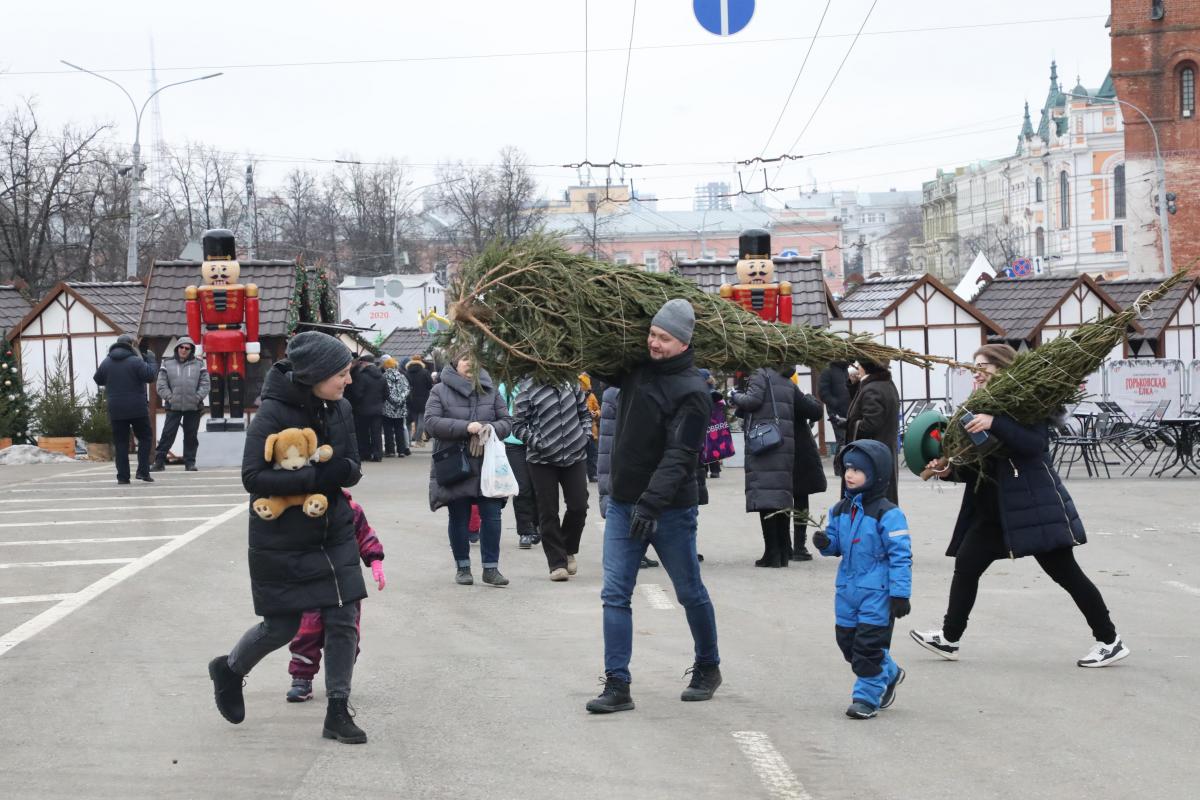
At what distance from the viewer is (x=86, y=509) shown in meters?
16.6

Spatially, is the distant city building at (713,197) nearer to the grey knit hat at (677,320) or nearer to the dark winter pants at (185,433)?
the dark winter pants at (185,433)

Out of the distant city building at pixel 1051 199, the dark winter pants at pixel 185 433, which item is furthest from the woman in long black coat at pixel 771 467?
the distant city building at pixel 1051 199

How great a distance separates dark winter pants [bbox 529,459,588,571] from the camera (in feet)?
37.0

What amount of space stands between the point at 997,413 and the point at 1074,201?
111 metres

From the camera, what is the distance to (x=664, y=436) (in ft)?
22.7

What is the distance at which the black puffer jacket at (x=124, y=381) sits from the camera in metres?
19.7

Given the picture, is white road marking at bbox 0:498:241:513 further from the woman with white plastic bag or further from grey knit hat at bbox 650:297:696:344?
grey knit hat at bbox 650:297:696:344

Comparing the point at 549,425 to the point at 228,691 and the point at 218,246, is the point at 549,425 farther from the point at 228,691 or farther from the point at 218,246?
the point at 218,246

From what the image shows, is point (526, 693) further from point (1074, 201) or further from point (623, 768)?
point (1074, 201)

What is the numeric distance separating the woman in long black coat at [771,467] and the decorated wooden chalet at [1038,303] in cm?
1967

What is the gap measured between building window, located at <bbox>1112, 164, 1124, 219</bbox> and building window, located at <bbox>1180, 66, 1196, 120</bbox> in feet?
160

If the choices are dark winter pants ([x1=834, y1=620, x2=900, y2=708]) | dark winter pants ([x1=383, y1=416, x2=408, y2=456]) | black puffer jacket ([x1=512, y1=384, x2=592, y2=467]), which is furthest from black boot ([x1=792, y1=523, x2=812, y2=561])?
dark winter pants ([x1=383, y1=416, x2=408, y2=456])

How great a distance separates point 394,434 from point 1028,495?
20605 millimetres

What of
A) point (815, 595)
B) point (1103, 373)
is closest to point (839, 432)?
point (1103, 373)
